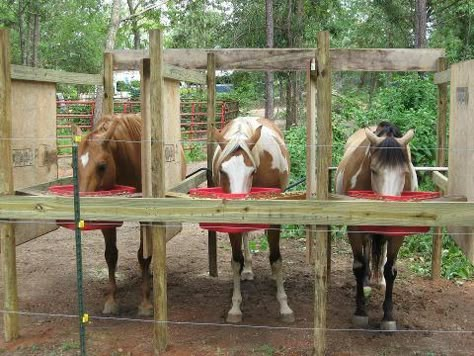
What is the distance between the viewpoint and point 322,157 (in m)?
4.12

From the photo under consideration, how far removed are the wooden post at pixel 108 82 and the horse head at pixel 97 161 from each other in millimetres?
1179

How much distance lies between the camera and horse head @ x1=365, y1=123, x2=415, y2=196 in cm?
446

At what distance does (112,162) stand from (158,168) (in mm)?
989

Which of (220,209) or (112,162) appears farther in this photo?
(112,162)

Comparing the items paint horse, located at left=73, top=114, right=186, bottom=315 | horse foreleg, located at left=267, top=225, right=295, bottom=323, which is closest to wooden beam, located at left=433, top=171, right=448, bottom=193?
horse foreleg, located at left=267, top=225, right=295, bottom=323

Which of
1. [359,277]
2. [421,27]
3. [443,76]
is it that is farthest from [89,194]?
[421,27]

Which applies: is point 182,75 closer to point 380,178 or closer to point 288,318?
point 380,178

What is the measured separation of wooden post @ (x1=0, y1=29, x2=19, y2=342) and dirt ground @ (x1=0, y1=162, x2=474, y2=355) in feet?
0.89

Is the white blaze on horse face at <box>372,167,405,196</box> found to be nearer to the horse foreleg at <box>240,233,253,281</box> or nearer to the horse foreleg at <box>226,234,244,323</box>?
the horse foreleg at <box>226,234,244,323</box>

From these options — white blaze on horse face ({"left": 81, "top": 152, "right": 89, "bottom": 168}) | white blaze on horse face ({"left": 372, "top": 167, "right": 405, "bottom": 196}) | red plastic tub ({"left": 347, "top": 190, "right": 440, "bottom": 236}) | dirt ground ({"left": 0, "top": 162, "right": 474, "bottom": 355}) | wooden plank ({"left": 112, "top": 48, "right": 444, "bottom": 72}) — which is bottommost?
dirt ground ({"left": 0, "top": 162, "right": 474, "bottom": 355})

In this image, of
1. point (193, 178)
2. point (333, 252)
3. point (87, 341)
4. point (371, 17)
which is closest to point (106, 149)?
point (193, 178)

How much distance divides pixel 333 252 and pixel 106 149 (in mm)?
4007

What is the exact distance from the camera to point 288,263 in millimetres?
7395

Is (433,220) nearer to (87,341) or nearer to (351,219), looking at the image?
(351,219)
